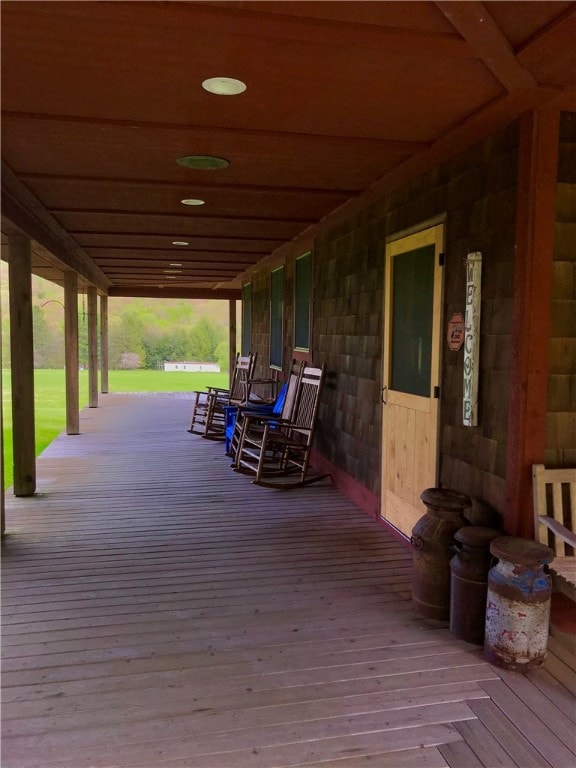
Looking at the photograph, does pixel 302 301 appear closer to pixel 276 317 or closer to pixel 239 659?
pixel 276 317

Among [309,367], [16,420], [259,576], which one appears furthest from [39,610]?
[309,367]

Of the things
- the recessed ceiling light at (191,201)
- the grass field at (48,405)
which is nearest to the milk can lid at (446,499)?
the recessed ceiling light at (191,201)

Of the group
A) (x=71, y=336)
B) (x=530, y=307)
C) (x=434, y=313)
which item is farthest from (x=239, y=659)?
(x=71, y=336)

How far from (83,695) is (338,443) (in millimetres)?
3361

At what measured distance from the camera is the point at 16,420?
14.6 ft

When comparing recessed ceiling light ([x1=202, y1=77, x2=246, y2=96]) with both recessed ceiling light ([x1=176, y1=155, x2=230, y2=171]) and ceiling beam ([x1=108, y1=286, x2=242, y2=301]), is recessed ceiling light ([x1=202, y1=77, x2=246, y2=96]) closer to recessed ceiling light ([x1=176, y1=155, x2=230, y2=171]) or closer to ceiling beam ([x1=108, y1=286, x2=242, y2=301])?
recessed ceiling light ([x1=176, y1=155, x2=230, y2=171])

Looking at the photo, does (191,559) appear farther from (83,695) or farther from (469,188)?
(469,188)

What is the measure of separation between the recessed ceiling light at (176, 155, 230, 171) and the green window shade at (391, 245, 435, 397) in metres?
1.34

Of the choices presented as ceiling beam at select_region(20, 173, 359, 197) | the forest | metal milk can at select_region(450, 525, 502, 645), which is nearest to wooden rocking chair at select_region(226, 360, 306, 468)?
ceiling beam at select_region(20, 173, 359, 197)

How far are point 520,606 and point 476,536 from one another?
34cm

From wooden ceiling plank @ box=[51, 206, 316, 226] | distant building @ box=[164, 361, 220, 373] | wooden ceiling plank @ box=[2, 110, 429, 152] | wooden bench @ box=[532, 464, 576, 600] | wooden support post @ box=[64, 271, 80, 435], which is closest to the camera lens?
wooden bench @ box=[532, 464, 576, 600]

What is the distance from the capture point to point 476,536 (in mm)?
2504

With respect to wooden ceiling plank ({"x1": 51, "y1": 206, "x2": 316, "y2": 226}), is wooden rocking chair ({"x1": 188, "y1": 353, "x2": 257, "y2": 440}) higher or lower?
lower

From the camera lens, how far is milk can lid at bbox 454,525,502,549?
8.18ft
